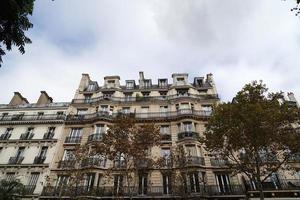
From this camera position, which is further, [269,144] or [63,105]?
[63,105]

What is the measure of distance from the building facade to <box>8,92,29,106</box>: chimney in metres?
0.12

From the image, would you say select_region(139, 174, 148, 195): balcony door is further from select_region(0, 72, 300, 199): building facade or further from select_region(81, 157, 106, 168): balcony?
select_region(81, 157, 106, 168): balcony

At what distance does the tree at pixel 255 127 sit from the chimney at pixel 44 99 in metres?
24.2

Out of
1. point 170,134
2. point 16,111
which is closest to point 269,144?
point 170,134

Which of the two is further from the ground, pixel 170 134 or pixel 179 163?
pixel 170 134

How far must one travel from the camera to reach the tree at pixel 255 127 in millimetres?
15492

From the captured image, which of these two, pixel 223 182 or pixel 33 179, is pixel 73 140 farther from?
pixel 223 182

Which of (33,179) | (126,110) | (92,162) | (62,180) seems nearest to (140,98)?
(126,110)

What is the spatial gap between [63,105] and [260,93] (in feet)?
75.6

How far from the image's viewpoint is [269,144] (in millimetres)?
15852

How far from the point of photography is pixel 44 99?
32.0 m

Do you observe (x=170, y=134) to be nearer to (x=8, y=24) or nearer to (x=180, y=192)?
(x=180, y=192)

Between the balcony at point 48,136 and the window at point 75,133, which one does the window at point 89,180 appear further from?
the balcony at point 48,136

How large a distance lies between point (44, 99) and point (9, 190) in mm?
16531
